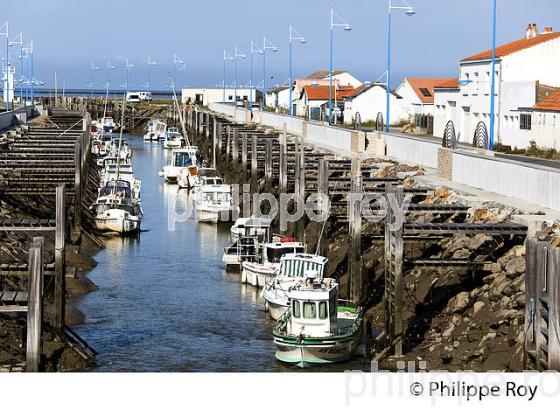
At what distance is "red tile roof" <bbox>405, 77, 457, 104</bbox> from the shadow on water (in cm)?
4277

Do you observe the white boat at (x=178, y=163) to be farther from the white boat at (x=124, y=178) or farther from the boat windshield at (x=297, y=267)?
the boat windshield at (x=297, y=267)

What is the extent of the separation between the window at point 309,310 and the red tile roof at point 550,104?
3092 cm

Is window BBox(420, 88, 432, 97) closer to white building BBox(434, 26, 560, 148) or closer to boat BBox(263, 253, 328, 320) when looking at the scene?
white building BBox(434, 26, 560, 148)

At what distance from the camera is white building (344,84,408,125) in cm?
10462

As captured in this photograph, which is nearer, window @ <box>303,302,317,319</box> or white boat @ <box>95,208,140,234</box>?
window @ <box>303,302,317,319</box>

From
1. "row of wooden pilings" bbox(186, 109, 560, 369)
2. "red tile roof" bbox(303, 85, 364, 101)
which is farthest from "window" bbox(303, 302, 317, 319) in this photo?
"red tile roof" bbox(303, 85, 364, 101)

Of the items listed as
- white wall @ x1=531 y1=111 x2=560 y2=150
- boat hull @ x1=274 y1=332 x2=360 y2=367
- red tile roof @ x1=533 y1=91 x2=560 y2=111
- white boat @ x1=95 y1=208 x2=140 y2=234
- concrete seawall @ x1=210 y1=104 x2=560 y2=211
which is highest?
red tile roof @ x1=533 y1=91 x2=560 y2=111

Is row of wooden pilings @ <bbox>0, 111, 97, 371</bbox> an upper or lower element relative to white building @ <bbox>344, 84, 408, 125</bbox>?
lower

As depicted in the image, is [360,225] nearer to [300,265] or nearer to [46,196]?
[300,265]

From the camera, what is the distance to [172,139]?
12681 cm

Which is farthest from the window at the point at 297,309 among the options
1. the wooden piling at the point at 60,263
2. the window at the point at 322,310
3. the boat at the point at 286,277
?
the wooden piling at the point at 60,263

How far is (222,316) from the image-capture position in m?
39.6

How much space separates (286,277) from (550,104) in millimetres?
27560
